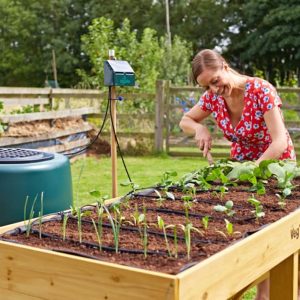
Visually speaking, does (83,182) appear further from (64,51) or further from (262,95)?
(64,51)

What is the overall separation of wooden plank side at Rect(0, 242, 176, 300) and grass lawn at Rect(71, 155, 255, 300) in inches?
145

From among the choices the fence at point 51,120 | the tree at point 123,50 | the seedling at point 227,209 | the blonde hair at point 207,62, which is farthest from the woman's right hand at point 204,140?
the tree at point 123,50

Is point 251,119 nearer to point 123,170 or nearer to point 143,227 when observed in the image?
point 143,227

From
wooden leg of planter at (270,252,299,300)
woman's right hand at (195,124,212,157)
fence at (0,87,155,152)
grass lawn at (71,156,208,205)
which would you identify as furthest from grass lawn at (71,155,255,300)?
wooden leg of planter at (270,252,299,300)

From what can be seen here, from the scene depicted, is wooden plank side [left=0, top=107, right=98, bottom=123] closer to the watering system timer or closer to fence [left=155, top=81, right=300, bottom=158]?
fence [left=155, top=81, right=300, bottom=158]

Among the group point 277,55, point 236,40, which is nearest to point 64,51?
point 236,40

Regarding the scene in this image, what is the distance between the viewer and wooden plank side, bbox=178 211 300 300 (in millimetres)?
1451

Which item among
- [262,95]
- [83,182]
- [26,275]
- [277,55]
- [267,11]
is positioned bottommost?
[83,182]

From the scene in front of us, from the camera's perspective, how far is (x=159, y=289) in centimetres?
139

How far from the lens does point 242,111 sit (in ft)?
9.57

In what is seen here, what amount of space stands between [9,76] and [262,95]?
3086 centimetres

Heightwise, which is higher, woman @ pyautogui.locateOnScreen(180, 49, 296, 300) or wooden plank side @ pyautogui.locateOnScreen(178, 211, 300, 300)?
woman @ pyautogui.locateOnScreen(180, 49, 296, 300)

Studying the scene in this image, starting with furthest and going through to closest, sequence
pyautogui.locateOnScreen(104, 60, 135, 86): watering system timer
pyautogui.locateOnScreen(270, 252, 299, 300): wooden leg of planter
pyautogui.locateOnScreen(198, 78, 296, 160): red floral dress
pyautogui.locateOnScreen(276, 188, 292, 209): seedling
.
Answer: pyautogui.locateOnScreen(104, 60, 135, 86): watering system timer → pyautogui.locateOnScreen(198, 78, 296, 160): red floral dress → pyautogui.locateOnScreen(276, 188, 292, 209): seedling → pyautogui.locateOnScreen(270, 252, 299, 300): wooden leg of planter

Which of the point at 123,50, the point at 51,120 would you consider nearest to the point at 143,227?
the point at 51,120
